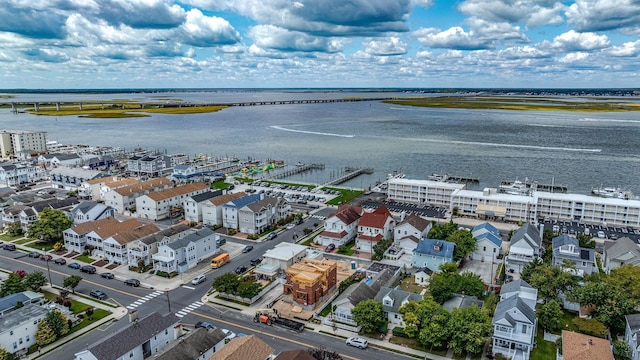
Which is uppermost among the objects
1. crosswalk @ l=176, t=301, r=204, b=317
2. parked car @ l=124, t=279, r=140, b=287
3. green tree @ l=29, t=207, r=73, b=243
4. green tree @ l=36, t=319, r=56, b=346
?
green tree @ l=29, t=207, r=73, b=243

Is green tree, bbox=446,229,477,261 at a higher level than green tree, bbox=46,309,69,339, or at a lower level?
higher

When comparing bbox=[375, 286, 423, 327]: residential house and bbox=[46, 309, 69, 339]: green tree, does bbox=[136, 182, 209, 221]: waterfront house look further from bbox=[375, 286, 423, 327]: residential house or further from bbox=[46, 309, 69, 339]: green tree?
bbox=[375, 286, 423, 327]: residential house

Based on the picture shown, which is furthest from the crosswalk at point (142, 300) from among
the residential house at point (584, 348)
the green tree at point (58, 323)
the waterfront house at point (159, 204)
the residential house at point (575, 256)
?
the residential house at point (575, 256)

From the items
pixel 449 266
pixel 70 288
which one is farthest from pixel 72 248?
pixel 449 266

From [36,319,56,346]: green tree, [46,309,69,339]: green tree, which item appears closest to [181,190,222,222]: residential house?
[46,309,69,339]: green tree

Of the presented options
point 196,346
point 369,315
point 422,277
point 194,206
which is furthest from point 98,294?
point 422,277
